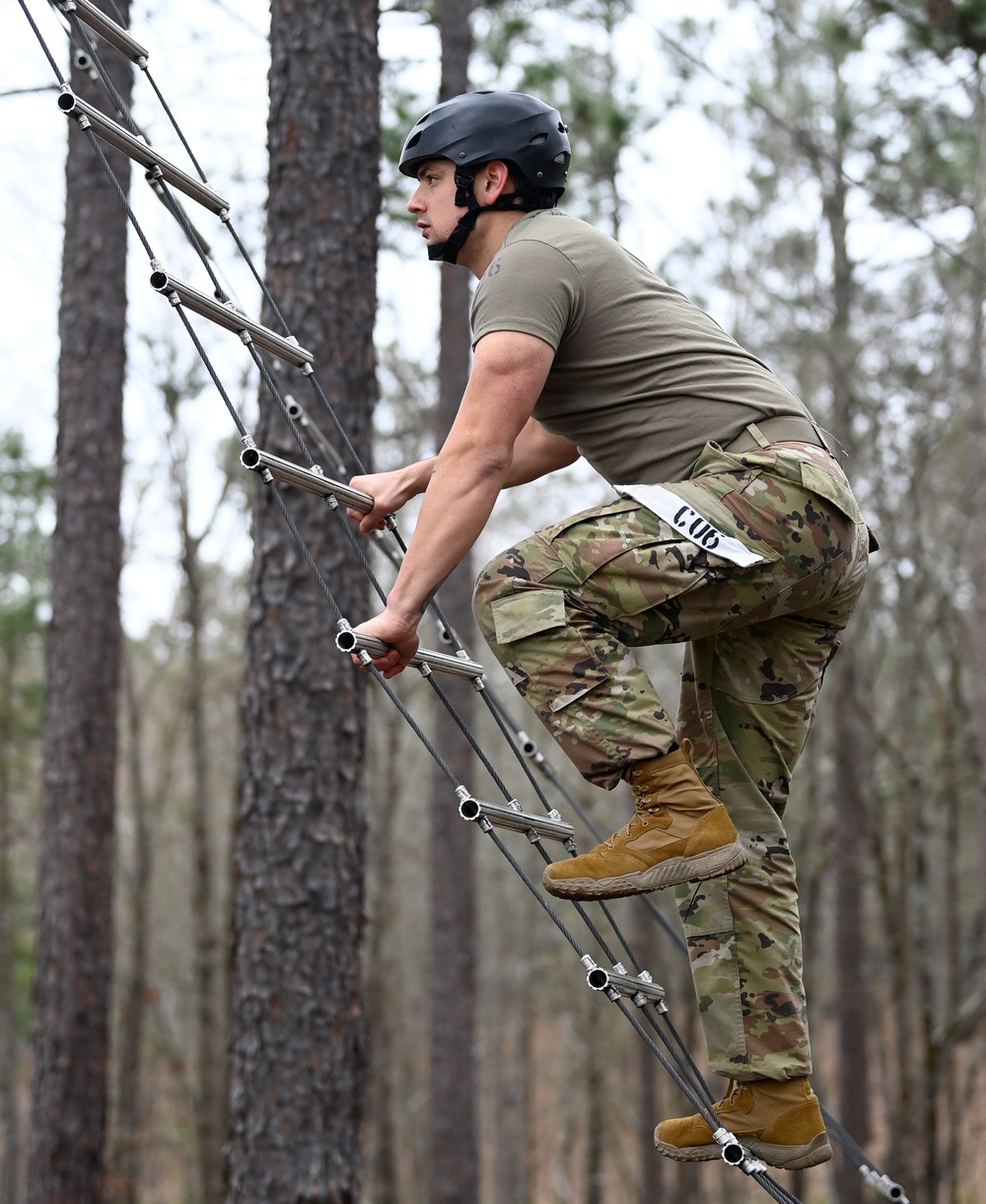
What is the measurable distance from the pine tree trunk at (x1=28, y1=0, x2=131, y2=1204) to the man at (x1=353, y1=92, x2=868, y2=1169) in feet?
18.5

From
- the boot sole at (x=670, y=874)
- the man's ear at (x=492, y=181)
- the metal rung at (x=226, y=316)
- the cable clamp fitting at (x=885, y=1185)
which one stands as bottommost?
the cable clamp fitting at (x=885, y=1185)

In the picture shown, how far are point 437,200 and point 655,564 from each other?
91 cm

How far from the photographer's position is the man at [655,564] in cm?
243

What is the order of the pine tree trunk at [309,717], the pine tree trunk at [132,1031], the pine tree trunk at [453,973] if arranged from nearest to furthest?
1. the pine tree trunk at [309,717]
2. the pine tree trunk at [453,973]
3. the pine tree trunk at [132,1031]

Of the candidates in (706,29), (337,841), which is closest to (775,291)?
(706,29)

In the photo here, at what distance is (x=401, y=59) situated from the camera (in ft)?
30.2

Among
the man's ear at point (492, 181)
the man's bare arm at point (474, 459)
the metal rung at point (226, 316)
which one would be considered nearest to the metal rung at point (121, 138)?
the metal rung at point (226, 316)

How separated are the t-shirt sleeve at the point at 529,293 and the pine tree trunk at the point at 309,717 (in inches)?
90.2

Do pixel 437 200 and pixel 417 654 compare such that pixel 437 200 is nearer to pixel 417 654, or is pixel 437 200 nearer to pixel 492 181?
pixel 492 181

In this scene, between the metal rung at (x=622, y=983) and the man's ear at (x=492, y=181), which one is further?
the man's ear at (x=492, y=181)

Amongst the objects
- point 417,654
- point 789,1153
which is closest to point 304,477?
point 417,654

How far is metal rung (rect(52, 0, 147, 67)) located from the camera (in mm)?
2891

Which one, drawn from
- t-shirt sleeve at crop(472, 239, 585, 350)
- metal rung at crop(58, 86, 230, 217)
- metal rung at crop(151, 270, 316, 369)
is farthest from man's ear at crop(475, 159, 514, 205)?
metal rung at crop(58, 86, 230, 217)

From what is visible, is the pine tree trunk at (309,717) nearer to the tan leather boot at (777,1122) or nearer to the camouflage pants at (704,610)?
the tan leather boot at (777,1122)
